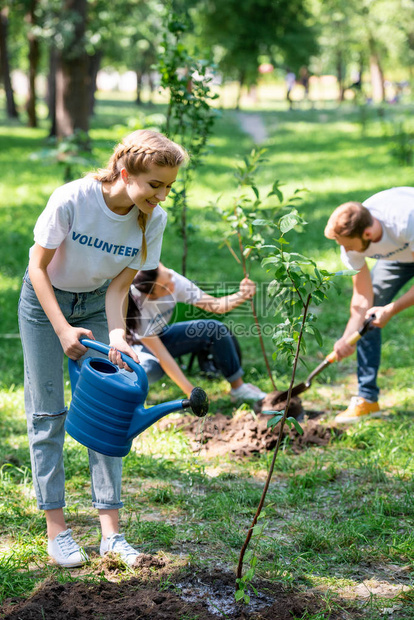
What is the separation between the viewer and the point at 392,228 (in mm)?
3367

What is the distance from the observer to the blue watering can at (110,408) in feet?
7.04

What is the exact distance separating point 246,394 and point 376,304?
91 cm

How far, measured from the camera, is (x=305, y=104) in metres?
32.8

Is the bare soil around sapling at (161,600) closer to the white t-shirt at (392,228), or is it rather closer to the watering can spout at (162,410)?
the watering can spout at (162,410)

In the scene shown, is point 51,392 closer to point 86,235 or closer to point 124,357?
point 124,357

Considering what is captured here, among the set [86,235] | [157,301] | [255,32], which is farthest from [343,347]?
[255,32]

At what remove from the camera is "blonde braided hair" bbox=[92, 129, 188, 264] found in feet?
7.02

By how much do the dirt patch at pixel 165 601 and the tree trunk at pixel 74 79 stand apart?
1110cm

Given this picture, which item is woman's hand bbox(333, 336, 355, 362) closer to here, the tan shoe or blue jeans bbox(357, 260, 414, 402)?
blue jeans bbox(357, 260, 414, 402)

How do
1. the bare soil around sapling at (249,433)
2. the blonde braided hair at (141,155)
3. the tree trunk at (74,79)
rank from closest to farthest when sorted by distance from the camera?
the blonde braided hair at (141,155) < the bare soil around sapling at (249,433) < the tree trunk at (74,79)

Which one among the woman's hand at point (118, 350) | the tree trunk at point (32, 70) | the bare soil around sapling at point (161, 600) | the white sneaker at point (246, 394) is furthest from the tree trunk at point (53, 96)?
the bare soil around sapling at point (161, 600)

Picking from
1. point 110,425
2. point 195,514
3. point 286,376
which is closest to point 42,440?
point 110,425

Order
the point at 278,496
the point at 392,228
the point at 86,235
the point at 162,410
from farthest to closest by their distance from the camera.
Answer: the point at 392,228
the point at 278,496
the point at 86,235
the point at 162,410

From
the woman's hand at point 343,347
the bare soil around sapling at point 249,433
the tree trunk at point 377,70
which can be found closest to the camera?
the bare soil around sapling at point 249,433
